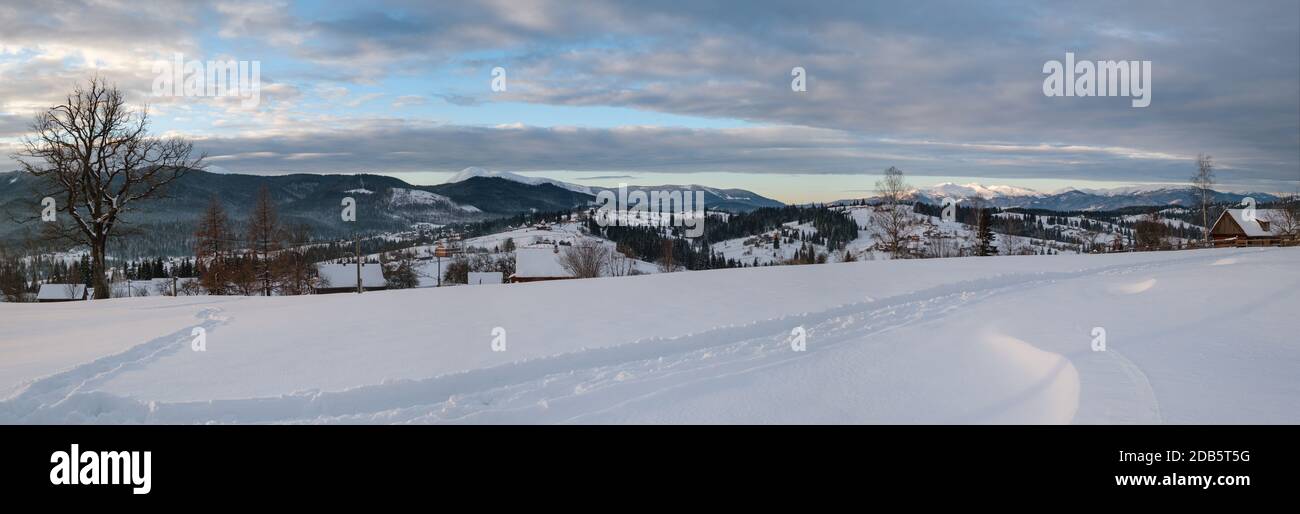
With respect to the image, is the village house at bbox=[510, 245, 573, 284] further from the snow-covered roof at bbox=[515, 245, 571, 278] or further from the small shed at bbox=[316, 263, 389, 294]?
the small shed at bbox=[316, 263, 389, 294]

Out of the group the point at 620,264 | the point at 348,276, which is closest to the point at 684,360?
the point at 348,276

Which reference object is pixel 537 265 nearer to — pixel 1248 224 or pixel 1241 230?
pixel 1241 230

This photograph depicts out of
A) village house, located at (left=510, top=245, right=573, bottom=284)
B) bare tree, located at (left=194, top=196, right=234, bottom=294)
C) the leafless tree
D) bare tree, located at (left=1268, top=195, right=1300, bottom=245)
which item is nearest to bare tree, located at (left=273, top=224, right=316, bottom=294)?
bare tree, located at (left=194, top=196, right=234, bottom=294)

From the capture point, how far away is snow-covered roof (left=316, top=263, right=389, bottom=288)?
186ft

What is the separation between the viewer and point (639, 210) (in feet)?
440

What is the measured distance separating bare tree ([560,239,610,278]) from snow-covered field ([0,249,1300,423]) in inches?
1407

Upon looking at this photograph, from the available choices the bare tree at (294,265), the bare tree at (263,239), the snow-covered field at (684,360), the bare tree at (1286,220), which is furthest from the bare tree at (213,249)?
the bare tree at (1286,220)

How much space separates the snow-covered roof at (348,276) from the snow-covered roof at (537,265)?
652 inches

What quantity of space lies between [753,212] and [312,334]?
165 meters

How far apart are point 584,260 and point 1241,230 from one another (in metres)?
49.8

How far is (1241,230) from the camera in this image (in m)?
49.6

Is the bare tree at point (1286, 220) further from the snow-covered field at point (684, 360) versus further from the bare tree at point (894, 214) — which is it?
the snow-covered field at point (684, 360)
